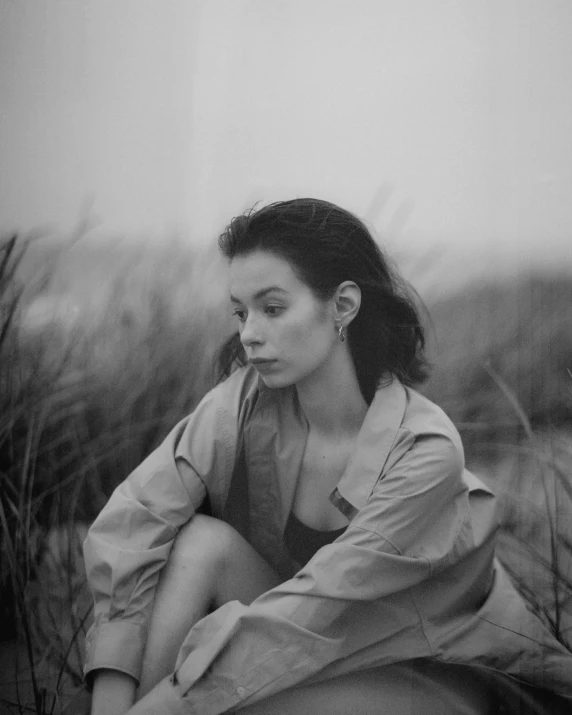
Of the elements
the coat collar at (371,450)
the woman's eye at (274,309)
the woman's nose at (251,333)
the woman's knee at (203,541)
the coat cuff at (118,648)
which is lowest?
the coat cuff at (118,648)

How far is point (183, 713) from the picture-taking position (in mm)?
1882

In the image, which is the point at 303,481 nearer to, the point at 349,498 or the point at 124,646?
the point at 349,498

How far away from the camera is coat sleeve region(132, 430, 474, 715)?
188 centimetres

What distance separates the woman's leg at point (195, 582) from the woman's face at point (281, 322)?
0.42 meters

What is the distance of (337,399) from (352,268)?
Answer: 13.2 inches

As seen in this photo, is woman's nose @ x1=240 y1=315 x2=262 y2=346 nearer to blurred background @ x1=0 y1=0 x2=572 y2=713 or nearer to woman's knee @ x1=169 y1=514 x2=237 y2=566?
blurred background @ x1=0 y1=0 x2=572 y2=713

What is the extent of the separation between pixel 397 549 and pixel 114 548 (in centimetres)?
70

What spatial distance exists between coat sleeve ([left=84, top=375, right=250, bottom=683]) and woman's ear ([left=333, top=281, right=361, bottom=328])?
332 mm

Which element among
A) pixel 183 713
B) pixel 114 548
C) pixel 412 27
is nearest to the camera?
pixel 183 713

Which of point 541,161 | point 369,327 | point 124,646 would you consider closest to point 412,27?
point 541,161

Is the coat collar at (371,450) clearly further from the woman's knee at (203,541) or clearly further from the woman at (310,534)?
the woman's knee at (203,541)

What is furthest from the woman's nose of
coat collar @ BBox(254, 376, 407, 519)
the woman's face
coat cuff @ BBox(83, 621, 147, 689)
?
coat cuff @ BBox(83, 621, 147, 689)

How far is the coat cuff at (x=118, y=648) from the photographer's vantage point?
1938 mm

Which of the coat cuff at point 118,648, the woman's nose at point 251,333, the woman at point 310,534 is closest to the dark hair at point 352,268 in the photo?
the woman at point 310,534
